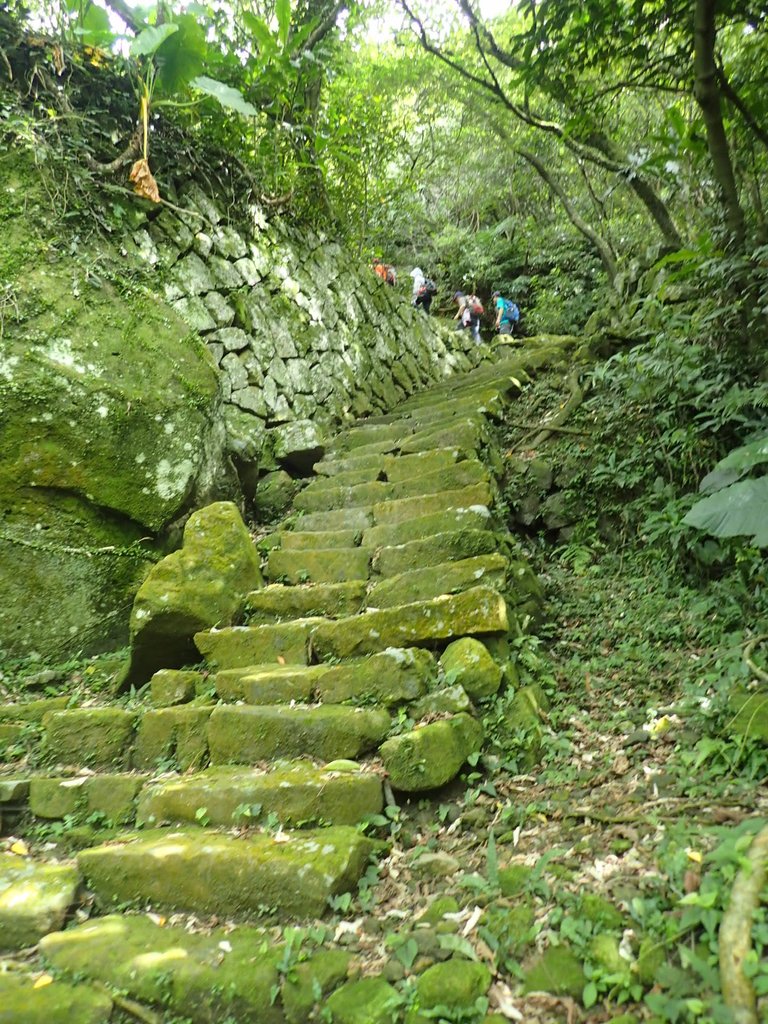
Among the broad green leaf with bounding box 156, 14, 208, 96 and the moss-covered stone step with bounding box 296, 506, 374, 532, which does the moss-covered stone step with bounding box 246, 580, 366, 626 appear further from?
the broad green leaf with bounding box 156, 14, 208, 96

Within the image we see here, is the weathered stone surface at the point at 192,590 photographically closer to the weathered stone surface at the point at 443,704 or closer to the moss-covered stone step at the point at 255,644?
the moss-covered stone step at the point at 255,644

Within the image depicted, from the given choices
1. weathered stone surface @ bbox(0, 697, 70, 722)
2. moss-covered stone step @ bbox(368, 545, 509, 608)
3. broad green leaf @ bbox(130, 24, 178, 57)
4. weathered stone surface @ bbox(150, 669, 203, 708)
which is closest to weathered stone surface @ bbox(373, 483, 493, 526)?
moss-covered stone step @ bbox(368, 545, 509, 608)

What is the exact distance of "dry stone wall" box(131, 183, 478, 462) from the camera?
567cm

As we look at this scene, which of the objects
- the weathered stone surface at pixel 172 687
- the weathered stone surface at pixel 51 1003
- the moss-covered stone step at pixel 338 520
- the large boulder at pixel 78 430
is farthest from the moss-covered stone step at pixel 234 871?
the moss-covered stone step at pixel 338 520

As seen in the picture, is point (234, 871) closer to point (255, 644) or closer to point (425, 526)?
point (255, 644)

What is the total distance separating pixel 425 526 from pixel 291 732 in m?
1.80

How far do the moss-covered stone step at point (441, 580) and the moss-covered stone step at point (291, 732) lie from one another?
905mm

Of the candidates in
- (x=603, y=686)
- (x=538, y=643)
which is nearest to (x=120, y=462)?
(x=538, y=643)

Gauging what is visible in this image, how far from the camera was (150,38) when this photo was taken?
4938 mm

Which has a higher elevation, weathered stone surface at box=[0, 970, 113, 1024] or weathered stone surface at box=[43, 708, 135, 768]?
weathered stone surface at box=[43, 708, 135, 768]

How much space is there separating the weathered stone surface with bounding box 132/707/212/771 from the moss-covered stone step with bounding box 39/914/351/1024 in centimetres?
98

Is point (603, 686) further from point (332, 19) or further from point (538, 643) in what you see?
point (332, 19)

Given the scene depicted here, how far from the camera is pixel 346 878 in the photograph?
2143 millimetres

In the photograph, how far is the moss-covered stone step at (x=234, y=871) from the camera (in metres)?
2.11
